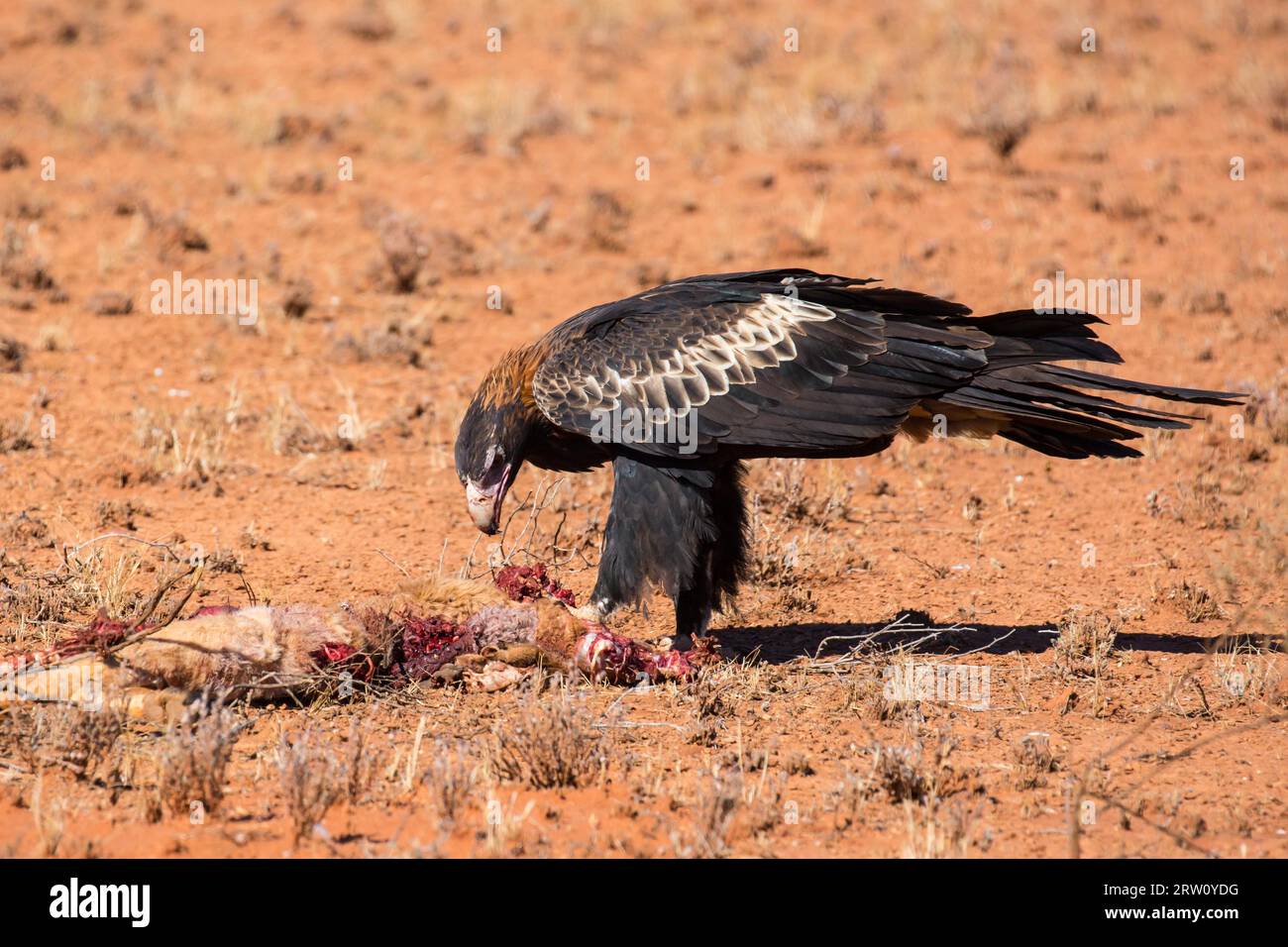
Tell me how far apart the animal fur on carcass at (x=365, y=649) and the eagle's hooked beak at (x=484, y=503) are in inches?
11.9

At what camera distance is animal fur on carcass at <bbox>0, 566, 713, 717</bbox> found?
223 inches

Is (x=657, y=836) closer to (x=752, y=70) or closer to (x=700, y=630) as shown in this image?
(x=700, y=630)

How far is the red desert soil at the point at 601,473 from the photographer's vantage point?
540cm

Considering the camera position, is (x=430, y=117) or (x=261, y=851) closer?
(x=261, y=851)

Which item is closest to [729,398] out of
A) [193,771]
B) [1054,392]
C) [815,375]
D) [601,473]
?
[815,375]

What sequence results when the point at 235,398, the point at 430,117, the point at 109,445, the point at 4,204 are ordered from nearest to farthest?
1. the point at 109,445
2. the point at 235,398
3. the point at 4,204
4. the point at 430,117

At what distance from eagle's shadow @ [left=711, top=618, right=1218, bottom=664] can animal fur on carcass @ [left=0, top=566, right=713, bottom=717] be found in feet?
2.52

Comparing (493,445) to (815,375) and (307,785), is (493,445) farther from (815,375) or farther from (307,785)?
(307,785)

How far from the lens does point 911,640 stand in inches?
294

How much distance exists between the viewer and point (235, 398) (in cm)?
1075

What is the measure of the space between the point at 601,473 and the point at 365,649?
3.89 meters

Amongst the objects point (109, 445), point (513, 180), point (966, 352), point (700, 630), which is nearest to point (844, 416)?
point (966, 352)
